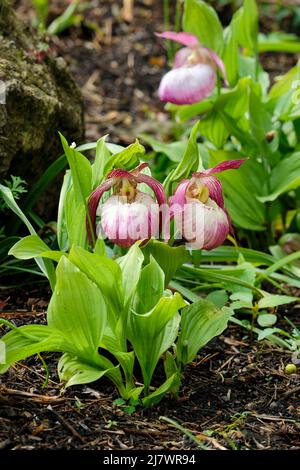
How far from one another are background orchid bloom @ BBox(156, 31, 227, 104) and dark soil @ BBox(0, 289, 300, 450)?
0.88 m

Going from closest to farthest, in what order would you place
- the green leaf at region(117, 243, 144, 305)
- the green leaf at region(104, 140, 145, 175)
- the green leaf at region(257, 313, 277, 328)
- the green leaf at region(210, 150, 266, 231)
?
1. the green leaf at region(117, 243, 144, 305)
2. the green leaf at region(104, 140, 145, 175)
3. the green leaf at region(257, 313, 277, 328)
4. the green leaf at region(210, 150, 266, 231)

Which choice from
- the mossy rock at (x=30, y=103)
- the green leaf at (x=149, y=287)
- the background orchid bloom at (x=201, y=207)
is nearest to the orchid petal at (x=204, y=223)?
the background orchid bloom at (x=201, y=207)

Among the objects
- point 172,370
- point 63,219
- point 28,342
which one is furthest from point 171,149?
point 28,342

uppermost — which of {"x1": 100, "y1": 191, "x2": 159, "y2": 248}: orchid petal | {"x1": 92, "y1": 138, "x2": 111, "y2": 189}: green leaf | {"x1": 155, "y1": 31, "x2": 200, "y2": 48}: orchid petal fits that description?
{"x1": 155, "y1": 31, "x2": 200, "y2": 48}: orchid petal

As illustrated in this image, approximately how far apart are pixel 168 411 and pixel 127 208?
48 cm

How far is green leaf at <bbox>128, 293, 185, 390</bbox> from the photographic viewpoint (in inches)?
63.9

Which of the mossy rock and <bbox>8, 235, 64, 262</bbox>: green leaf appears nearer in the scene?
<bbox>8, 235, 64, 262</bbox>: green leaf

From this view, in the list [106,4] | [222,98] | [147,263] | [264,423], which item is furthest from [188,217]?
[106,4]

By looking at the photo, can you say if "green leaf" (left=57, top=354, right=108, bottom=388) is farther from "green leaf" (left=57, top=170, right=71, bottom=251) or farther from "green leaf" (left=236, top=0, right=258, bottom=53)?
"green leaf" (left=236, top=0, right=258, bottom=53)

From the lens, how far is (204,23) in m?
2.57

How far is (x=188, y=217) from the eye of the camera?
173 centimetres

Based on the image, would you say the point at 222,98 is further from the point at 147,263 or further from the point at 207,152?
the point at 147,263

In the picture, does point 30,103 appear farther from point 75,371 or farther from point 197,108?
point 75,371

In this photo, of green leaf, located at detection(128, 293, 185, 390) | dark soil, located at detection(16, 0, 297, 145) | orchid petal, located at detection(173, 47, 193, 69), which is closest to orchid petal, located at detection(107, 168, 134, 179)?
green leaf, located at detection(128, 293, 185, 390)
